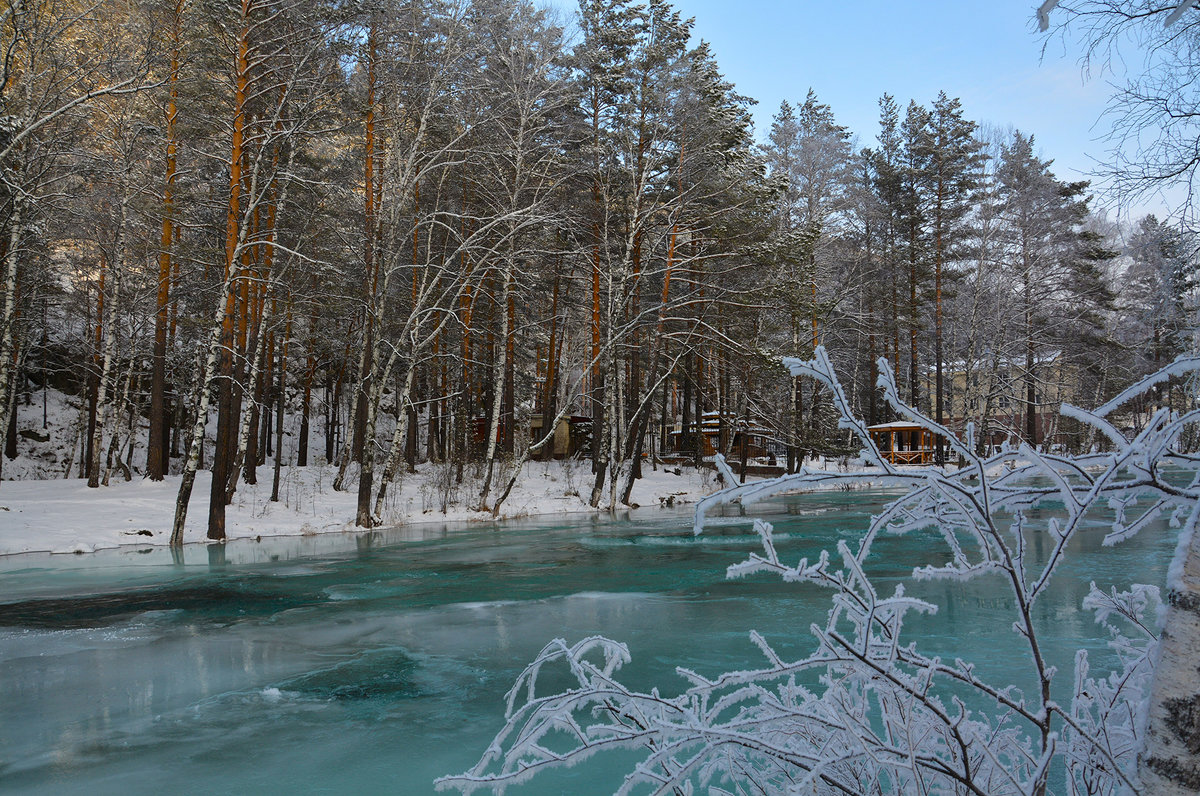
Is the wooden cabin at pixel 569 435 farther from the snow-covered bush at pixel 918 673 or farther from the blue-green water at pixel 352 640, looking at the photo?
the snow-covered bush at pixel 918 673

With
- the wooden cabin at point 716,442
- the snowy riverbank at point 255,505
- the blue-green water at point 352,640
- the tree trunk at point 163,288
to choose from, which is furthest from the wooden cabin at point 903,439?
the tree trunk at point 163,288

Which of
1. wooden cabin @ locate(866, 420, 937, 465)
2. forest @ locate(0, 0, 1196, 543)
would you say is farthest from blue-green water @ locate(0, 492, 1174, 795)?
wooden cabin @ locate(866, 420, 937, 465)

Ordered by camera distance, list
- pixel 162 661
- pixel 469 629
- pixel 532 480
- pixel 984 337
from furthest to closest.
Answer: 1. pixel 984 337
2. pixel 532 480
3. pixel 469 629
4. pixel 162 661

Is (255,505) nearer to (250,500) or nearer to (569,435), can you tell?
(250,500)

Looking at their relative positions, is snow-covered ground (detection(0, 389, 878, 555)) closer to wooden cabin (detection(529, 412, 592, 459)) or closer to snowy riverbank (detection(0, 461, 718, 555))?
snowy riverbank (detection(0, 461, 718, 555))

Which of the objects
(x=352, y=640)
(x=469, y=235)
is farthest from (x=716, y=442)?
(x=352, y=640)

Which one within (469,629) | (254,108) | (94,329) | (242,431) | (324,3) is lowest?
(469,629)

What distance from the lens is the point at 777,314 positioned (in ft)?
90.8

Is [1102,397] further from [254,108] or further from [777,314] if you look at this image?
[254,108]

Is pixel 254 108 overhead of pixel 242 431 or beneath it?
overhead

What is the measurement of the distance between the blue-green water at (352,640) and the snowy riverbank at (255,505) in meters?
1.06

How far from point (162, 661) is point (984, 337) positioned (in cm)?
2775

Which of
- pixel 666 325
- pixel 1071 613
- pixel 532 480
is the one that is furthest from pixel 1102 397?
pixel 1071 613

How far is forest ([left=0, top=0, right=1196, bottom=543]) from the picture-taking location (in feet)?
46.1
